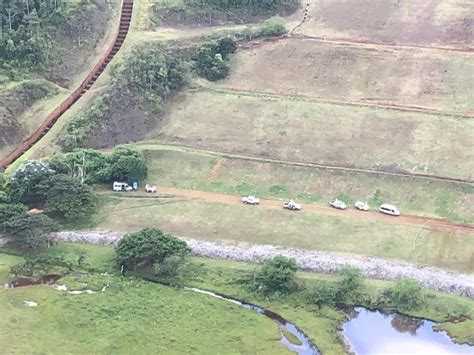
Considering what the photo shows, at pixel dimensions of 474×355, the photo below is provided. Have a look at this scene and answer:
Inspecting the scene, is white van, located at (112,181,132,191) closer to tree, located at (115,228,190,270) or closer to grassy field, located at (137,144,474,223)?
grassy field, located at (137,144,474,223)

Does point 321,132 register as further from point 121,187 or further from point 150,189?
point 121,187

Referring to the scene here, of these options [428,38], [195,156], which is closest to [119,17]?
[195,156]

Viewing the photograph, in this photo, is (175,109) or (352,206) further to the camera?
(175,109)

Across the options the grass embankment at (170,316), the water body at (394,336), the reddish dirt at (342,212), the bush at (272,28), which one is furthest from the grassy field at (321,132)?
the water body at (394,336)

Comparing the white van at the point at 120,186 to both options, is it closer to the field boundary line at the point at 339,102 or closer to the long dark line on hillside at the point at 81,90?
the long dark line on hillside at the point at 81,90

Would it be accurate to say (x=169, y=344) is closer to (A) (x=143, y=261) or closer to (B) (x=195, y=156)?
(A) (x=143, y=261)

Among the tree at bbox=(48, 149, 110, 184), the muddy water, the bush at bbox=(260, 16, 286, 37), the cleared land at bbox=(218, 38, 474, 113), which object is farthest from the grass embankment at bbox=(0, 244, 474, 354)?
the bush at bbox=(260, 16, 286, 37)
